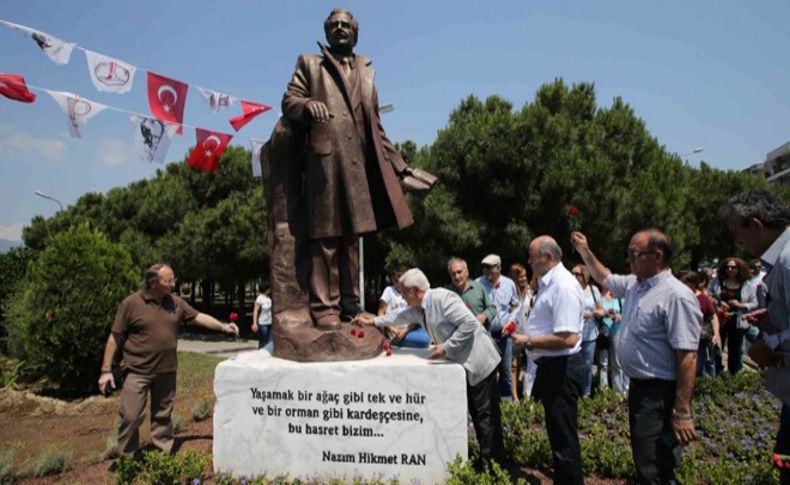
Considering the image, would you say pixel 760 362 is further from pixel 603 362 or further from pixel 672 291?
pixel 603 362

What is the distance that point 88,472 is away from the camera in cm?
458

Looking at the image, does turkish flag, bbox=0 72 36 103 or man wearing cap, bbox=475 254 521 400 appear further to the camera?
turkish flag, bbox=0 72 36 103

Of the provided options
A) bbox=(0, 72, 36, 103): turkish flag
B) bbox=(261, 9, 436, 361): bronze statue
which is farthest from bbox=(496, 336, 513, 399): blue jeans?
bbox=(0, 72, 36, 103): turkish flag

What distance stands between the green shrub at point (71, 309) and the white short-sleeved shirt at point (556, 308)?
7.13m

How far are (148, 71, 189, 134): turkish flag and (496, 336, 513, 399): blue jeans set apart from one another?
6.24m

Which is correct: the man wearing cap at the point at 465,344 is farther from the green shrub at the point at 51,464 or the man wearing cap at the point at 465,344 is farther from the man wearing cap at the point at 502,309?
the green shrub at the point at 51,464

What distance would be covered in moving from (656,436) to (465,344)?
1223mm

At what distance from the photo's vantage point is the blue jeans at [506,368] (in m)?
6.62

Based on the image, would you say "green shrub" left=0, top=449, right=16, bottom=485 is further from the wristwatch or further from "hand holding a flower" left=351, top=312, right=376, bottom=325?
the wristwatch

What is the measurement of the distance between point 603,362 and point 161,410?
5657mm

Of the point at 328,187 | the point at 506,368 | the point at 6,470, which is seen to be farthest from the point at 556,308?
the point at 6,470

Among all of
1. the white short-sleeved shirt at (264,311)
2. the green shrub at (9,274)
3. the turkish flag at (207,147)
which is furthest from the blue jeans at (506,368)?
the green shrub at (9,274)

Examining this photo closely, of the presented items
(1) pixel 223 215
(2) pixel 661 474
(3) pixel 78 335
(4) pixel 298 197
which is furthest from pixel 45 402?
(1) pixel 223 215

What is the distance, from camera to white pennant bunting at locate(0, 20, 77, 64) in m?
7.14
